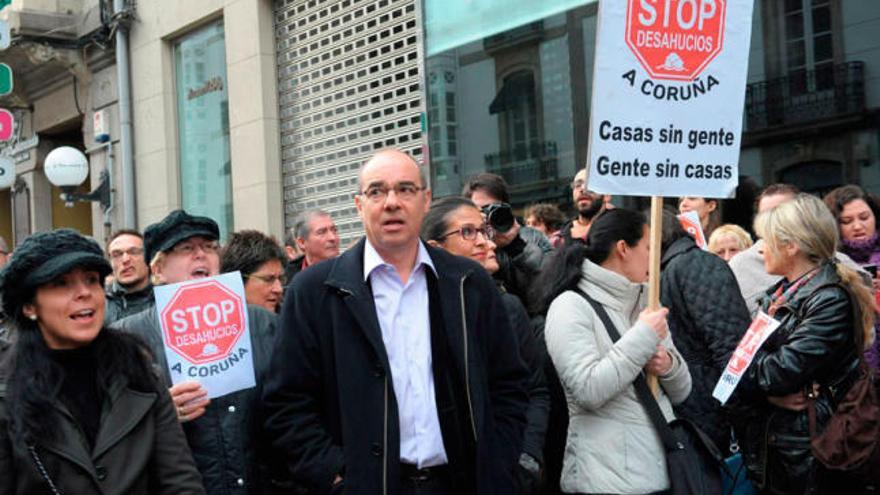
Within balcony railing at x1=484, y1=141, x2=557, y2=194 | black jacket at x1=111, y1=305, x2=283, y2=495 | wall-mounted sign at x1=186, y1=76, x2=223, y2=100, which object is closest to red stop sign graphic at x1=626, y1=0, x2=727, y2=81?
black jacket at x1=111, y1=305, x2=283, y2=495

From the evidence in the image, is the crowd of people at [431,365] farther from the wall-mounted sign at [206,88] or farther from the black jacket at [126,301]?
the wall-mounted sign at [206,88]

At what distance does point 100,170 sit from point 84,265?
13.0m

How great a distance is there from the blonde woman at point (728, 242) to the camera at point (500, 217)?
1.83 metres

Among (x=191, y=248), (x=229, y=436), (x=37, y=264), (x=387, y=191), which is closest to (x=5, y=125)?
(x=191, y=248)

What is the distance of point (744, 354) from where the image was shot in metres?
4.07

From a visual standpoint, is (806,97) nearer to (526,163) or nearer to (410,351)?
(526,163)

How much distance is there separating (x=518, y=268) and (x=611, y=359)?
1348 mm

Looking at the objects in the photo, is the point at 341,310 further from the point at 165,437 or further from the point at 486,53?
the point at 486,53

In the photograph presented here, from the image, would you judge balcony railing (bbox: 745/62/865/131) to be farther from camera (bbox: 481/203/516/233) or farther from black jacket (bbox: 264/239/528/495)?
black jacket (bbox: 264/239/528/495)

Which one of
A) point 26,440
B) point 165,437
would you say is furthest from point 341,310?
point 26,440

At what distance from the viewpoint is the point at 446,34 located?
10312 millimetres

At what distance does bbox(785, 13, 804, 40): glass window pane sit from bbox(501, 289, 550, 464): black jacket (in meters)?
4.61

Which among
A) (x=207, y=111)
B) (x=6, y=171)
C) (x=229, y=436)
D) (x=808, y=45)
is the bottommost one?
(x=229, y=436)

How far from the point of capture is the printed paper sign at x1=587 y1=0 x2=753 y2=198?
3.89 m
